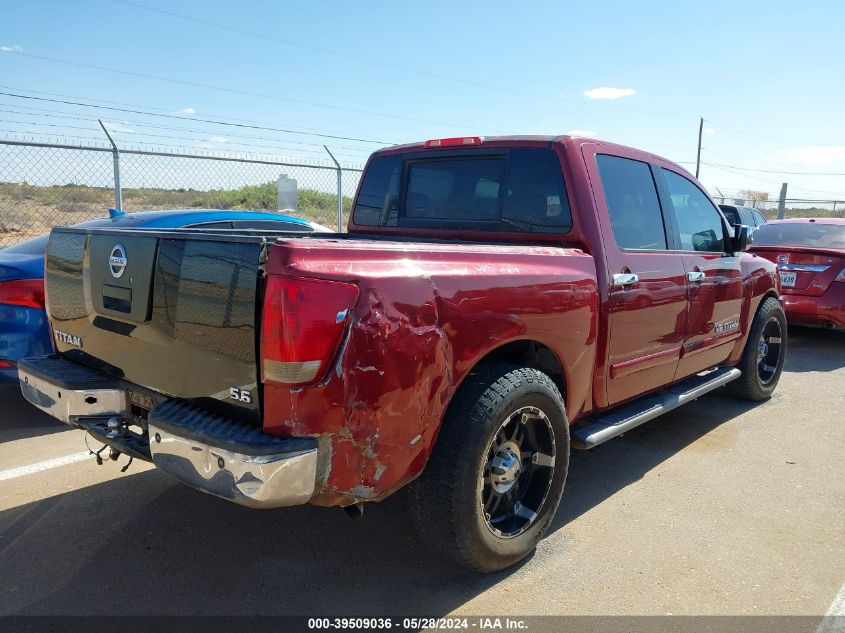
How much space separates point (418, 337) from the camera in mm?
2275

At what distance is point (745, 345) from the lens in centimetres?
514

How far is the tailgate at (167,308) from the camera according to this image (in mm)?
2203

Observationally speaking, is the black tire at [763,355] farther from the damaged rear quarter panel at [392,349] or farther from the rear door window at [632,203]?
the damaged rear quarter panel at [392,349]

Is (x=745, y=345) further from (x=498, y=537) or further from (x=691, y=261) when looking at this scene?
(x=498, y=537)

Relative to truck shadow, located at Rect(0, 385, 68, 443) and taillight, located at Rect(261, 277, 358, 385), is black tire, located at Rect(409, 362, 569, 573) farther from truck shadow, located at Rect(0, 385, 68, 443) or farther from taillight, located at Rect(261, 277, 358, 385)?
truck shadow, located at Rect(0, 385, 68, 443)

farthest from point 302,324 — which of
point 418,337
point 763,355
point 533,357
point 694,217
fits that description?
point 763,355

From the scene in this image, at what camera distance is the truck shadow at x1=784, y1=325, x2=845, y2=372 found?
6984 mm

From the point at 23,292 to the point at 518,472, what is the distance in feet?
11.8

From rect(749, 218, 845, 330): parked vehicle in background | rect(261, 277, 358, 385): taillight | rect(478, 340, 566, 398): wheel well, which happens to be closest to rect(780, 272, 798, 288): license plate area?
rect(749, 218, 845, 330): parked vehicle in background

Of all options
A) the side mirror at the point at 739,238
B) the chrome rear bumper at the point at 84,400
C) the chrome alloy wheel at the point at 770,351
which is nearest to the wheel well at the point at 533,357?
the chrome rear bumper at the point at 84,400

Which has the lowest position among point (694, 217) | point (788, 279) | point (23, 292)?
point (23, 292)

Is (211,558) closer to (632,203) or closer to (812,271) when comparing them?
(632,203)

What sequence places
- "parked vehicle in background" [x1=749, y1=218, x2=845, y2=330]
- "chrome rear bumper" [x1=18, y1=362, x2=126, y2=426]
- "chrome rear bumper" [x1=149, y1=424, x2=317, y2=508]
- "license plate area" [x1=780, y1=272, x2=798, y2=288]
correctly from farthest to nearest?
"license plate area" [x1=780, y1=272, x2=798, y2=288], "parked vehicle in background" [x1=749, y1=218, x2=845, y2=330], "chrome rear bumper" [x1=18, y1=362, x2=126, y2=426], "chrome rear bumper" [x1=149, y1=424, x2=317, y2=508]

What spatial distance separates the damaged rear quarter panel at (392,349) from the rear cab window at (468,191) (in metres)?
0.78
